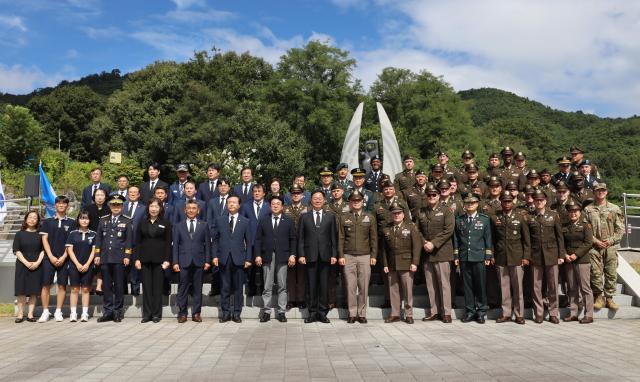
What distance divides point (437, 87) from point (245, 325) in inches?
1721

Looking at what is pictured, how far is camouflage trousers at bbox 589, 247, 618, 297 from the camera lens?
7953 mm

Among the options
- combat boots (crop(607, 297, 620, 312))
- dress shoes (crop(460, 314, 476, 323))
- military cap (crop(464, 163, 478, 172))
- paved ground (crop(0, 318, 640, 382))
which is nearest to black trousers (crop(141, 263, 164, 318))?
paved ground (crop(0, 318, 640, 382))

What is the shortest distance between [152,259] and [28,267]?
194cm

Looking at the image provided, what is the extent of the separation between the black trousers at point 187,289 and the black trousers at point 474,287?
3989 millimetres

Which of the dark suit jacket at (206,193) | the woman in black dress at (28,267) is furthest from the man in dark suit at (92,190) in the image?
the dark suit jacket at (206,193)

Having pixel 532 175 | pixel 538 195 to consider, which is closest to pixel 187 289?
pixel 538 195

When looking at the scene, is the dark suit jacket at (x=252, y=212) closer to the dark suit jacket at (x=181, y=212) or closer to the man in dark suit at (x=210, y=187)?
the dark suit jacket at (x=181, y=212)

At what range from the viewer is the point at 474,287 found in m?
7.67

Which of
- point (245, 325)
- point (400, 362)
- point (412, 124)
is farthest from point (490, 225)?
point (412, 124)

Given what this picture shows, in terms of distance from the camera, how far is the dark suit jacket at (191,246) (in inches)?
301

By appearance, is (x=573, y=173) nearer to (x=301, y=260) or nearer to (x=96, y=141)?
(x=301, y=260)

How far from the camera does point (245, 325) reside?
24.0 ft

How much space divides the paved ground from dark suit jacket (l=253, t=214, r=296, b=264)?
3.27 ft

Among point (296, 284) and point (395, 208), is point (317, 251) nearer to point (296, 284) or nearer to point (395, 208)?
point (296, 284)
